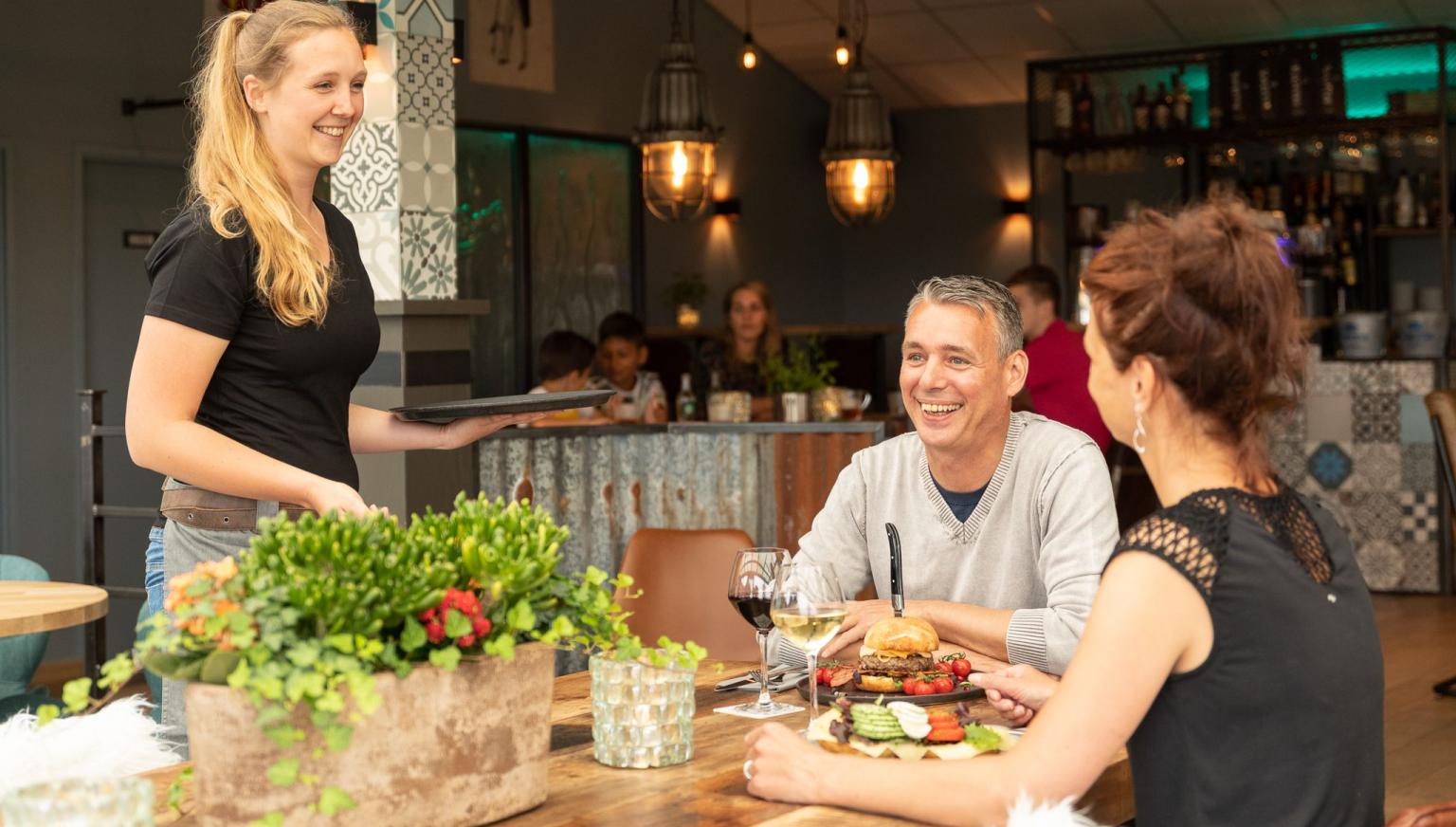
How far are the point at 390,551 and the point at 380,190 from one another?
3070mm

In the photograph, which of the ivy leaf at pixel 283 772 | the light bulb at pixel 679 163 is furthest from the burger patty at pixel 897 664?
the light bulb at pixel 679 163

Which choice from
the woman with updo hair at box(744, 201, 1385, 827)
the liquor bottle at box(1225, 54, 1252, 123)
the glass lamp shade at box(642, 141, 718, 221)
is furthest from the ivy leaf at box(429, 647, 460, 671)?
the liquor bottle at box(1225, 54, 1252, 123)

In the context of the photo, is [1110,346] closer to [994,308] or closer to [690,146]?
[994,308]

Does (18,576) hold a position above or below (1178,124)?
below

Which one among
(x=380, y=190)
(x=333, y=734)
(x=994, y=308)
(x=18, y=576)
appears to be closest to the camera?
(x=333, y=734)

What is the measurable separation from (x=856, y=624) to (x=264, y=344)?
36.5 inches

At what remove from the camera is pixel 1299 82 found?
8820mm

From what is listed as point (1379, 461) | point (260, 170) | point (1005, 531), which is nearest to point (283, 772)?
point (260, 170)

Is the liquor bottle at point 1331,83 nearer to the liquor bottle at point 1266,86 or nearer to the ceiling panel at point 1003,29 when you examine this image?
the liquor bottle at point 1266,86

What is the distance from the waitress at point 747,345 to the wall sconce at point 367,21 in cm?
345

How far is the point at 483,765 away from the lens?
143cm

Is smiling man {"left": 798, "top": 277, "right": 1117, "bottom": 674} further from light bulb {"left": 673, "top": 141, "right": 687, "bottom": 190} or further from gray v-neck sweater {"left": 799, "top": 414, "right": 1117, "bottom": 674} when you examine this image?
light bulb {"left": 673, "top": 141, "right": 687, "bottom": 190}

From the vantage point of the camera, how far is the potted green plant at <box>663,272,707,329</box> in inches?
404

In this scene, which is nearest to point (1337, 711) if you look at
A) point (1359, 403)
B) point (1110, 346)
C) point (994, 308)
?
point (1110, 346)
